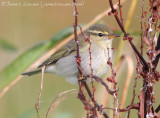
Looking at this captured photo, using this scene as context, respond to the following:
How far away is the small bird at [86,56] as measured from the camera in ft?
8.57

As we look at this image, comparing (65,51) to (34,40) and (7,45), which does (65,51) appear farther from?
(34,40)

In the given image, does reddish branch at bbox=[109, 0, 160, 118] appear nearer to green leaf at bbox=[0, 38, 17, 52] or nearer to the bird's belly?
the bird's belly

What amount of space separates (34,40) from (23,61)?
84.0 inches

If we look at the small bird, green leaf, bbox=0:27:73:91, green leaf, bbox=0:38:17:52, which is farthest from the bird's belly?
green leaf, bbox=0:38:17:52

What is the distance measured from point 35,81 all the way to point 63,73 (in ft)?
5.31

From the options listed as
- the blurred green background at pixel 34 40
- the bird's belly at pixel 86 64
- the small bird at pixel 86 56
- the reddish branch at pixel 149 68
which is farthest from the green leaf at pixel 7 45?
the reddish branch at pixel 149 68

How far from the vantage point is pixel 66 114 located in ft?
10.2

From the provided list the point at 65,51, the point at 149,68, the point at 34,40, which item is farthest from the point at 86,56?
the point at 34,40

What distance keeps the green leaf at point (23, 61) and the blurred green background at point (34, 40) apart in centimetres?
47

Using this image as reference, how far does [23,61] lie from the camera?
270 centimetres

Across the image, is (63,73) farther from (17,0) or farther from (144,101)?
(17,0)

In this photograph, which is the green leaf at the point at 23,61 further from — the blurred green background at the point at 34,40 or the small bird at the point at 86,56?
the blurred green background at the point at 34,40

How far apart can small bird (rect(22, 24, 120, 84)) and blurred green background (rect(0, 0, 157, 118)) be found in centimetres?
35

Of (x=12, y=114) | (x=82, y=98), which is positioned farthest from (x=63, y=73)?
(x=82, y=98)
